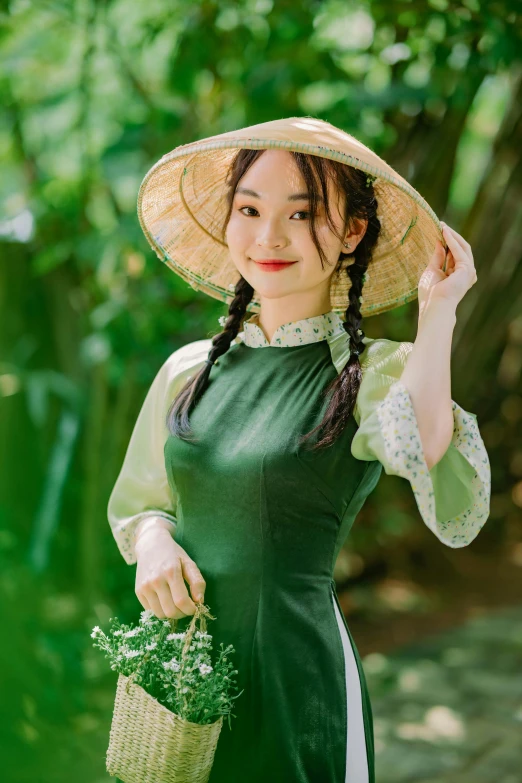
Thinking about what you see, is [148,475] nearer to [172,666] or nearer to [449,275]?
[172,666]

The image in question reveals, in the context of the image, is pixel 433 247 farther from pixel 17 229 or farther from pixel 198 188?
pixel 17 229

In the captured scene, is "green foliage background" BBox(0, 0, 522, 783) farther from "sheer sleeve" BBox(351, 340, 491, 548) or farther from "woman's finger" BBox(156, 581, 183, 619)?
"woman's finger" BBox(156, 581, 183, 619)

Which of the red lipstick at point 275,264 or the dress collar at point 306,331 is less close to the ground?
the red lipstick at point 275,264

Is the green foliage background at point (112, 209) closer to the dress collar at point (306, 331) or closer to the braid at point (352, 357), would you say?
the braid at point (352, 357)

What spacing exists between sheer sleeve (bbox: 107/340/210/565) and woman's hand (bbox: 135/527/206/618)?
15 centimetres

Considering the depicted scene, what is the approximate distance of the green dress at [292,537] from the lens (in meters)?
1.39

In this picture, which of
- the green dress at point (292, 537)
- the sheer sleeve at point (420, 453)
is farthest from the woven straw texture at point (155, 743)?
the sheer sleeve at point (420, 453)

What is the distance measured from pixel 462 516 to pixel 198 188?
777 millimetres

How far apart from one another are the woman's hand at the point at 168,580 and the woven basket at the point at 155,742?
8 centimetres

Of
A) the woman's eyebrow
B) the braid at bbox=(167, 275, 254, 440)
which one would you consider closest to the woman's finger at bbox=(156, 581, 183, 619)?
the braid at bbox=(167, 275, 254, 440)

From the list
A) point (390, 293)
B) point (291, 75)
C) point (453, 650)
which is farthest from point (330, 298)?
point (453, 650)

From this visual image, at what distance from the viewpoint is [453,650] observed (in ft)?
14.3

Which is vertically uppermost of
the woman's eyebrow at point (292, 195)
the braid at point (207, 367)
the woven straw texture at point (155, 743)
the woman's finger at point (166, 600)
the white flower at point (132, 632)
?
the woman's eyebrow at point (292, 195)

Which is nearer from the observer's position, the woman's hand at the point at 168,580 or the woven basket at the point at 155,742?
the woven basket at the point at 155,742
